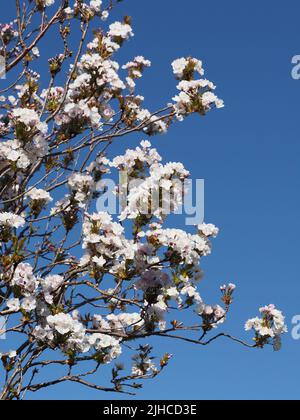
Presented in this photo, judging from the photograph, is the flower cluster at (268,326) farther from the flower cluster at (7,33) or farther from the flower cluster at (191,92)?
the flower cluster at (7,33)

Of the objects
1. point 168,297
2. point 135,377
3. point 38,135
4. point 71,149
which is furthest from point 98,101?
point 135,377

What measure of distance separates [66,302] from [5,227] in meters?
1.51

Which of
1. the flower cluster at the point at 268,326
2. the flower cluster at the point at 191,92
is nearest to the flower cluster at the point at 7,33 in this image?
the flower cluster at the point at 191,92

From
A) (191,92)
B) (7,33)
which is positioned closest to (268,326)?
(191,92)

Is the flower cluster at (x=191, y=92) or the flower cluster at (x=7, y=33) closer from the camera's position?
the flower cluster at (x=191, y=92)

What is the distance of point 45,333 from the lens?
20.4ft

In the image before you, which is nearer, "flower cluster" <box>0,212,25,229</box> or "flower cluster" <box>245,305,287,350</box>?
"flower cluster" <box>0,212,25,229</box>

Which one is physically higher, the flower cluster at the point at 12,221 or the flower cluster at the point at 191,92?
the flower cluster at the point at 191,92

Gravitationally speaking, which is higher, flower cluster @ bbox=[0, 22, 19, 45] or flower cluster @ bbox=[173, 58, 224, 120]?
flower cluster @ bbox=[0, 22, 19, 45]

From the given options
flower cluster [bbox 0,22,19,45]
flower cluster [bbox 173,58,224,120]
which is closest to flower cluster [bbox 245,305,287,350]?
flower cluster [bbox 173,58,224,120]

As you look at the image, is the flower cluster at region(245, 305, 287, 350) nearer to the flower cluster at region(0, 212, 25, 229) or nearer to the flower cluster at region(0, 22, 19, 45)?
the flower cluster at region(0, 212, 25, 229)

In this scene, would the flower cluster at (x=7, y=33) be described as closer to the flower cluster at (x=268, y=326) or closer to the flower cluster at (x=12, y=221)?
the flower cluster at (x=12, y=221)

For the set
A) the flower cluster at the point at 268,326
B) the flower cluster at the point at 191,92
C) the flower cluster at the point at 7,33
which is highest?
the flower cluster at the point at 7,33

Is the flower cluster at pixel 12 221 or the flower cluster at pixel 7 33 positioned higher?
the flower cluster at pixel 7 33
